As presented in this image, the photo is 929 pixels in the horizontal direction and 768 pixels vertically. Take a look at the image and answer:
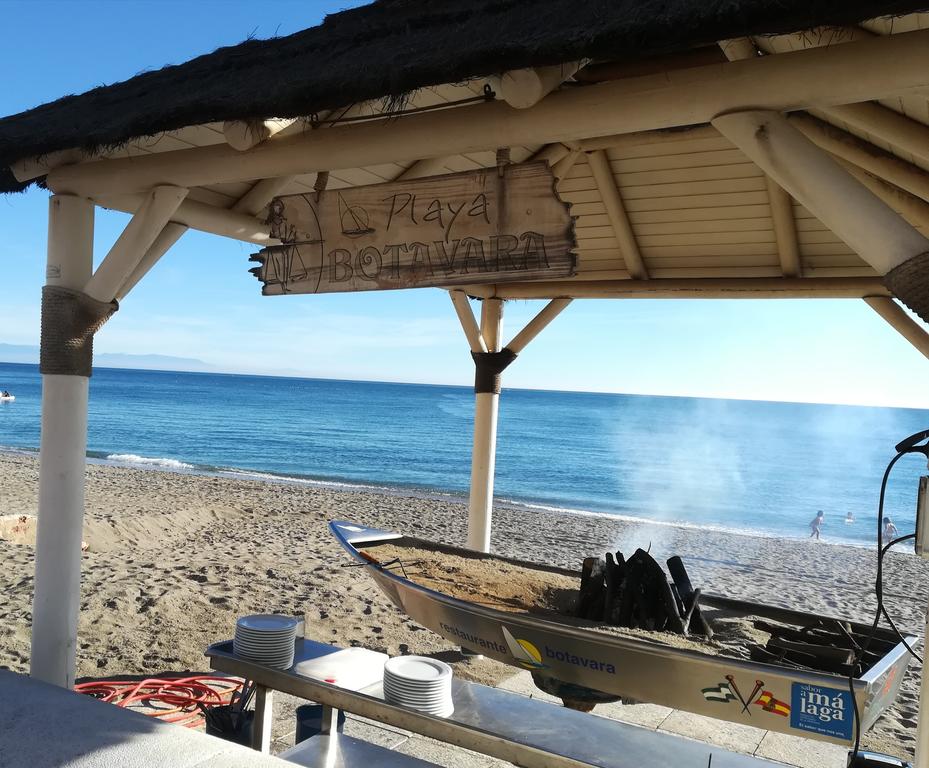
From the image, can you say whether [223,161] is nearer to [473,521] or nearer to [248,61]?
[248,61]

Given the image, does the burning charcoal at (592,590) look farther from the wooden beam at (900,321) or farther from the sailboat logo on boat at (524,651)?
the wooden beam at (900,321)

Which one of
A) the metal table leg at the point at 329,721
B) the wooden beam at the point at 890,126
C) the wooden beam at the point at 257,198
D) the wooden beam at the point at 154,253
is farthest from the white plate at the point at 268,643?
the wooden beam at the point at 890,126

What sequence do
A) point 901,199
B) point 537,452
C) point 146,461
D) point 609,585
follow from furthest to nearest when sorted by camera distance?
1. point 537,452
2. point 146,461
3. point 901,199
4. point 609,585

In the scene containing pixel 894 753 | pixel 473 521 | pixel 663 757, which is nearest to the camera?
pixel 663 757

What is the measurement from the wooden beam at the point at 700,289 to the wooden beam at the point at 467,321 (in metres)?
0.14

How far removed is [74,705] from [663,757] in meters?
2.25

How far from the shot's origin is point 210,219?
12.8 ft

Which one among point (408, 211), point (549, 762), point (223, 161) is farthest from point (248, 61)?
point (549, 762)

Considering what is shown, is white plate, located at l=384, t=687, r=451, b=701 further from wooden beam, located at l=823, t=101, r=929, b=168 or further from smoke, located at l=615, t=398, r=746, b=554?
smoke, located at l=615, t=398, r=746, b=554

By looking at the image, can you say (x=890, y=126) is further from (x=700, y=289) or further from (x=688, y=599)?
(x=700, y=289)

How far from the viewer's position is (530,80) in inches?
A: 92.6

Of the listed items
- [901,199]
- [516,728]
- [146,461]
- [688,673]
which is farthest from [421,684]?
[146,461]

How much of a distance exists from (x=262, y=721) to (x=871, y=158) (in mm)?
3535

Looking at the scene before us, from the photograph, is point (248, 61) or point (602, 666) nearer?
point (602, 666)
